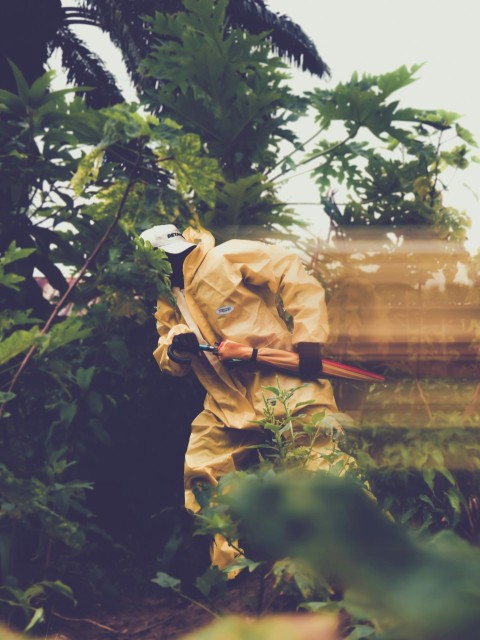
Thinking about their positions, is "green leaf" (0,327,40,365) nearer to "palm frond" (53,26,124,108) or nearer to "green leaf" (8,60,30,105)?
"green leaf" (8,60,30,105)

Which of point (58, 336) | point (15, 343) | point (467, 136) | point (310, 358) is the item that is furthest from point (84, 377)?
point (467, 136)

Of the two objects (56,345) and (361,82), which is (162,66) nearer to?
(361,82)

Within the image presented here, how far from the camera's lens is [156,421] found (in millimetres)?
3447

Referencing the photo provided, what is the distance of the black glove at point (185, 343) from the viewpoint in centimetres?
290

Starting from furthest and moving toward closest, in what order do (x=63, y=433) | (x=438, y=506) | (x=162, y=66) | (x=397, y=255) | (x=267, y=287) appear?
(x=162, y=66)
(x=397, y=255)
(x=267, y=287)
(x=63, y=433)
(x=438, y=506)

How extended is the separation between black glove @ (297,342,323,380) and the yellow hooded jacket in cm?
5

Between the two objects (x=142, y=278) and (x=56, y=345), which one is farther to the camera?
(x=142, y=278)

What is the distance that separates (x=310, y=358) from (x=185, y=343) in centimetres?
52

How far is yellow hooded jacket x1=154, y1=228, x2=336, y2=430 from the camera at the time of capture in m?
2.89

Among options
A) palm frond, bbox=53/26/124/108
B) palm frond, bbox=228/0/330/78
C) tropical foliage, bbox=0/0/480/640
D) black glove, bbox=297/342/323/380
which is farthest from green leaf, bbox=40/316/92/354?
palm frond, bbox=53/26/124/108

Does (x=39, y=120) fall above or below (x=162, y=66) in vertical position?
below

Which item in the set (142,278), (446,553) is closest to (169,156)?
(142,278)

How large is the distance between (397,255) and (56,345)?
180 cm

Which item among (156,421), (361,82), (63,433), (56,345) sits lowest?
(156,421)
